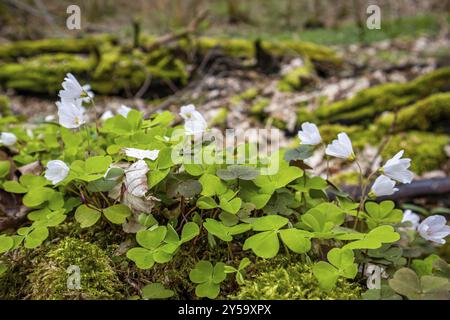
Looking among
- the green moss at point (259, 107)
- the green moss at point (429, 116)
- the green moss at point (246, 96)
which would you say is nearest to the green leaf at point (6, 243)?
the green moss at point (429, 116)

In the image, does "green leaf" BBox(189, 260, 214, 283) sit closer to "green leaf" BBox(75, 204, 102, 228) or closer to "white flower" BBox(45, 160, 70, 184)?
"green leaf" BBox(75, 204, 102, 228)

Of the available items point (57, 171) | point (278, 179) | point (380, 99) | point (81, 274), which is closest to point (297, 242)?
point (278, 179)

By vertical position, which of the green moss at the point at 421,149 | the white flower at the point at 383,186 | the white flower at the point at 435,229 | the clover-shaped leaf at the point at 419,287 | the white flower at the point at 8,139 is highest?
the white flower at the point at 8,139

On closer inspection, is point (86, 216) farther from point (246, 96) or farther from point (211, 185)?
point (246, 96)

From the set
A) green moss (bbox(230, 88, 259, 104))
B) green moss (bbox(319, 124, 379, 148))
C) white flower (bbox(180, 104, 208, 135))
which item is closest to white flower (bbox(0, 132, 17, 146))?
white flower (bbox(180, 104, 208, 135))

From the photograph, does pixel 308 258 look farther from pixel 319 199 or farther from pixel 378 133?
pixel 378 133

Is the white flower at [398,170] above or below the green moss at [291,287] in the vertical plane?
above

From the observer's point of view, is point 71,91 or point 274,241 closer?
point 274,241

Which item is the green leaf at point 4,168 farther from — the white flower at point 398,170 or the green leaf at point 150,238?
the white flower at point 398,170
